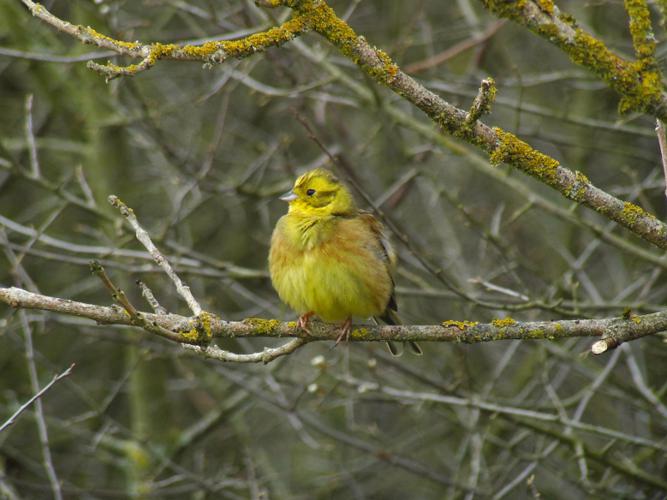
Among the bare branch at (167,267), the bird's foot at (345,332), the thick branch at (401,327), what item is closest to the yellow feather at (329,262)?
the bird's foot at (345,332)

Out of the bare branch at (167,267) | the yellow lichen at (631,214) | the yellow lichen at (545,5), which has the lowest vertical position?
the bare branch at (167,267)

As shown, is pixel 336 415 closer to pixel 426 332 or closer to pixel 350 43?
pixel 426 332

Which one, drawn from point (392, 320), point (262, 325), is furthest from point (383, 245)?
point (262, 325)

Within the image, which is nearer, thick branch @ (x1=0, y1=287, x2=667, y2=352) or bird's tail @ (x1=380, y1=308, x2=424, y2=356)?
thick branch @ (x1=0, y1=287, x2=667, y2=352)

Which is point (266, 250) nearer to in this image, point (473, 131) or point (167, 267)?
point (167, 267)

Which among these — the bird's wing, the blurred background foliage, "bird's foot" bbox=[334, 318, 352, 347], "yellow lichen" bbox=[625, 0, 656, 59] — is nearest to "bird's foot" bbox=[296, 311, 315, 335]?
"bird's foot" bbox=[334, 318, 352, 347]

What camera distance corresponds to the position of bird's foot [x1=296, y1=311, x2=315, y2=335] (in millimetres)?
3845

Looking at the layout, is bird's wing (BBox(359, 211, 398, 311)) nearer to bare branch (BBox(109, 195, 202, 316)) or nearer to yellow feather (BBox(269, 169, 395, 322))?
yellow feather (BBox(269, 169, 395, 322))

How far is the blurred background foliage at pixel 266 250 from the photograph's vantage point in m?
5.61

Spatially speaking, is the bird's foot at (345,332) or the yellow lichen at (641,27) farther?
the bird's foot at (345,332)

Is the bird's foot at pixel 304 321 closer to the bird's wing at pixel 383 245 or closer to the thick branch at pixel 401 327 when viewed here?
the thick branch at pixel 401 327

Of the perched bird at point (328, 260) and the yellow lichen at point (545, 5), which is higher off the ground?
the yellow lichen at point (545, 5)

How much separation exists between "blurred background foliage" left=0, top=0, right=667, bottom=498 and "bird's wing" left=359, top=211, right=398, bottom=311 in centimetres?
36

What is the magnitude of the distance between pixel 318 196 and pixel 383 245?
47 centimetres
